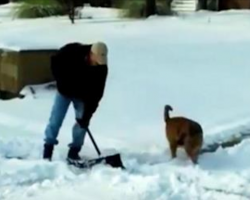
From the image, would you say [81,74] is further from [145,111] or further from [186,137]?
[145,111]

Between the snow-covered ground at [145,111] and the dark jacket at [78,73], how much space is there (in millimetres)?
751

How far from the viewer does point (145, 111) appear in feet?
36.6

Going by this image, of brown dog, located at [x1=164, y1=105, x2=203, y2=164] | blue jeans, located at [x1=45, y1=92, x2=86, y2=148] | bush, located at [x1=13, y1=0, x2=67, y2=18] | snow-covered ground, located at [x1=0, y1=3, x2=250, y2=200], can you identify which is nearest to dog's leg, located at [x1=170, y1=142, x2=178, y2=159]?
brown dog, located at [x1=164, y1=105, x2=203, y2=164]

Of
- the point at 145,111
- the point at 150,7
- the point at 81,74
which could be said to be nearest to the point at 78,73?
the point at 81,74

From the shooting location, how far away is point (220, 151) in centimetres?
899

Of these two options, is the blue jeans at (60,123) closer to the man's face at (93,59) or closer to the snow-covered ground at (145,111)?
the snow-covered ground at (145,111)

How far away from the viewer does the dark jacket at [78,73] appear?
8.12m

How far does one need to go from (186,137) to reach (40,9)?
12.3m

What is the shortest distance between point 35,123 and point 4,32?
6714 millimetres

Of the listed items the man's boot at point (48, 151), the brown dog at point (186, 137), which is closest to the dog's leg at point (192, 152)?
the brown dog at point (186, 137)

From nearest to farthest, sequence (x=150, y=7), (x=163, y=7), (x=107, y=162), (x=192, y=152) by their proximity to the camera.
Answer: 1. (x=107, y=162)
2. (x=192, y=152)
3. (x=150, y=7)
4. (x=163, y=7)

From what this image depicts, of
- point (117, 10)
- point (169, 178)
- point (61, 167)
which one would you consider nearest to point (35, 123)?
point (61, 167)

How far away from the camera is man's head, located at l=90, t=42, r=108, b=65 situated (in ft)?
25.9

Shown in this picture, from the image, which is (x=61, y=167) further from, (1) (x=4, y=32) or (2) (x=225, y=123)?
(1) (x=4, y=32)
